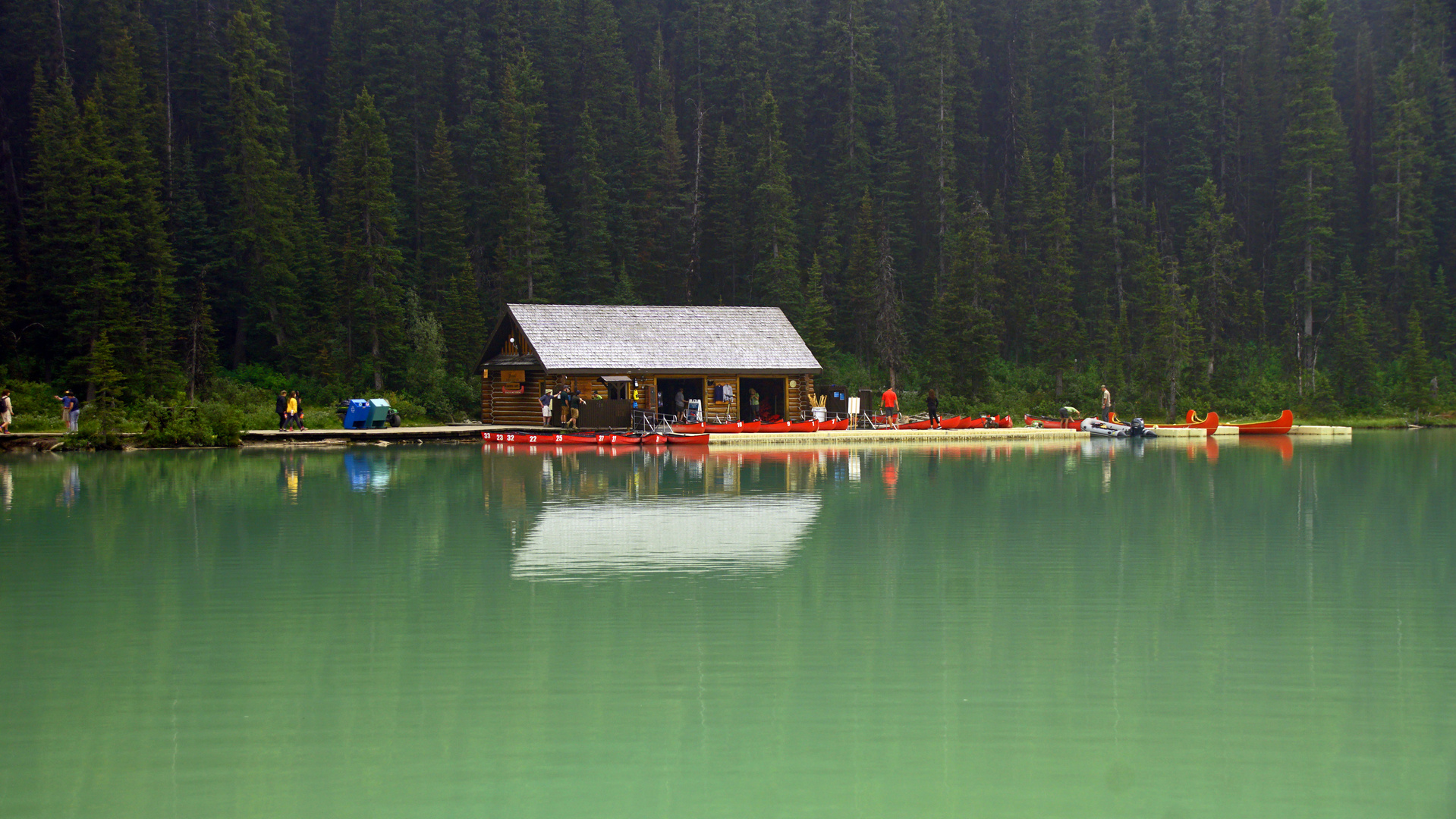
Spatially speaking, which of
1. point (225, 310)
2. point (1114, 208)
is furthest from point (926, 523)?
point (1114, 208)

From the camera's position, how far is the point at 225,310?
5381cm

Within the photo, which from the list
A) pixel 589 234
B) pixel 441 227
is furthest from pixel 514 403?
pixel 589 234

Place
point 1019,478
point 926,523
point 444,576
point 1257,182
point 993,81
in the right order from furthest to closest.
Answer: point 993,81 < point 1257,182 < point 1019,478 < point 926,523 < point 444,576

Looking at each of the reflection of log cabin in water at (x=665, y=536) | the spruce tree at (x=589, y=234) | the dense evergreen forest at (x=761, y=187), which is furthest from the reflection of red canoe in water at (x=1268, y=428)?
the spruce tree at (x=589, y=234)

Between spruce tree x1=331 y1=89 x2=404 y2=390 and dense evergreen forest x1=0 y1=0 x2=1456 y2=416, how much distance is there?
0.17 metres

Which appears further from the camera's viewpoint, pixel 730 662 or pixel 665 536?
pixel 665 536

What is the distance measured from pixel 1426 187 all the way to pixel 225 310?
185 feet

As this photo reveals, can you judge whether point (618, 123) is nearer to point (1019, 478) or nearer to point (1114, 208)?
point (1114, 208)

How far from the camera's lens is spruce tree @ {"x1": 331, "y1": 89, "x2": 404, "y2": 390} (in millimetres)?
49969

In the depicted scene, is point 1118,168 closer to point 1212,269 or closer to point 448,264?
point 1212,269

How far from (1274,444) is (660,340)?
20023 millimetres

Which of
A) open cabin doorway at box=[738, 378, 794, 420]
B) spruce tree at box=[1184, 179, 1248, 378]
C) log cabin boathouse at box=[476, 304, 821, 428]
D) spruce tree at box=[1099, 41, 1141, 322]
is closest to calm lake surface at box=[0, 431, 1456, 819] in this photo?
log cabin boathouse at box=[476, 304, 821, 428]

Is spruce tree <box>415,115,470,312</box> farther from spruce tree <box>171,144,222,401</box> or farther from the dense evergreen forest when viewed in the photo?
spruce tree <box>171,144,222,401</box>

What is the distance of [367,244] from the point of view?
51562 mm
